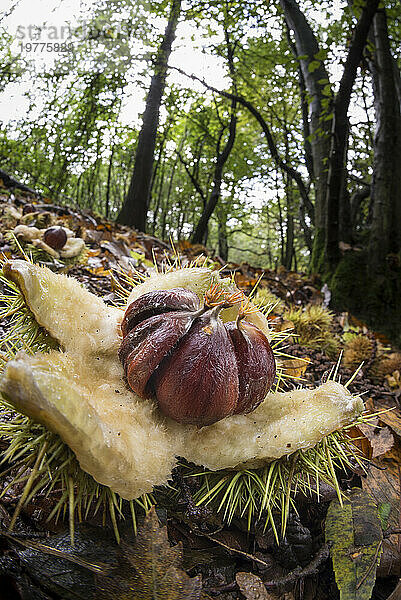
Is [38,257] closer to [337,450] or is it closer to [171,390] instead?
[171,390]

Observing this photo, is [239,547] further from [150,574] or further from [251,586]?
[150,574]

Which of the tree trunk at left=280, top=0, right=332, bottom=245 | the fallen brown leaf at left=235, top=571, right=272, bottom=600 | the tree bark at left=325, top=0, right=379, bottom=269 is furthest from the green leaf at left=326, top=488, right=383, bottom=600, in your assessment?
the tree trunk at left=280, top=0, right=332, bottom=245

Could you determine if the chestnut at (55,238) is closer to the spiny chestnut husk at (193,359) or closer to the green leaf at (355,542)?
the spiny chestnut husk at (193,359)

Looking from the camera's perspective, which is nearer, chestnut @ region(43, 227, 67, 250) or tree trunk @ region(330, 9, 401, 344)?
chestnut @ region(43, 227, 67, 250)

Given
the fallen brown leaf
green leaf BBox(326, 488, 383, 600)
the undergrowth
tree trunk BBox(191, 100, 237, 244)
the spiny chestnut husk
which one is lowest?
the fallen brown leaf

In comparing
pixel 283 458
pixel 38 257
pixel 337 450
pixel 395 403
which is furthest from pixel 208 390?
pixel 38 257

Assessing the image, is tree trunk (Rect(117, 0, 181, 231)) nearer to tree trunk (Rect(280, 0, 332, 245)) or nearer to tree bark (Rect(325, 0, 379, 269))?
tree trunk (Rect(280, 0, 332, 245))

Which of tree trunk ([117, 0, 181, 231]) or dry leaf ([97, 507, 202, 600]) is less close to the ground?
tree trunk ([117, 0, 181, 231])
